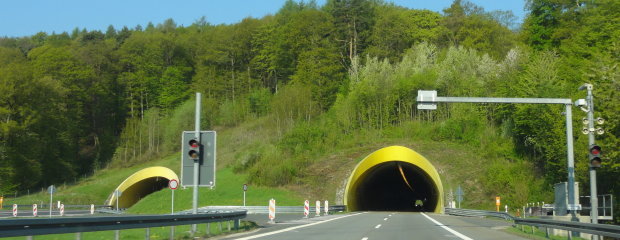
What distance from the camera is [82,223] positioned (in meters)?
11.4

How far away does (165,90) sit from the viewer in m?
95.6

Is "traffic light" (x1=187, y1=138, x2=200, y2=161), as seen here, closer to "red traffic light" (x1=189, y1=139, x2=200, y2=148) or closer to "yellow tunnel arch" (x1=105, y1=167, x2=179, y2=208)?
"red traffic light" (x1=189, y1=139, x2=200, y2=148)

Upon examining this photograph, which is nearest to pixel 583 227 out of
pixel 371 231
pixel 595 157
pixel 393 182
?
pixel 595 157

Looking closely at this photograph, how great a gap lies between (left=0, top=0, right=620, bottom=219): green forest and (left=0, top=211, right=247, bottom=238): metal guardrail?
85.6 feet

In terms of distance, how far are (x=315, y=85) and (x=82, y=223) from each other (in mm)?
66702

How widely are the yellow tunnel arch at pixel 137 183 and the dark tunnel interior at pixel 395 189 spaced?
1994 centimetres

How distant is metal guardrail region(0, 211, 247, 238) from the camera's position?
924cm

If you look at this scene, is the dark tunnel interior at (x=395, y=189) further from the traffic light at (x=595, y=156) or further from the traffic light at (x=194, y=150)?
the traffic light at (x=194, y=150)

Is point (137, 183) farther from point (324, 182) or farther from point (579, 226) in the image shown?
point (579, 226)

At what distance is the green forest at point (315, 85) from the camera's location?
166 feet

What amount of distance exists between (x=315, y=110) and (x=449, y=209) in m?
31.0

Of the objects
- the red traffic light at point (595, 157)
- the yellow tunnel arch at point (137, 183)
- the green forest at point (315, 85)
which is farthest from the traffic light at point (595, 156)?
the yellow tunnel arch at point (137, 183)

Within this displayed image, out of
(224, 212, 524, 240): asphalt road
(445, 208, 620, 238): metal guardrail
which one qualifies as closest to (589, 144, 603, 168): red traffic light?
(445, 208, 620, 238): metal guardrail

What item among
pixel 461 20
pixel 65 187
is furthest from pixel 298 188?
pixel 461 20
